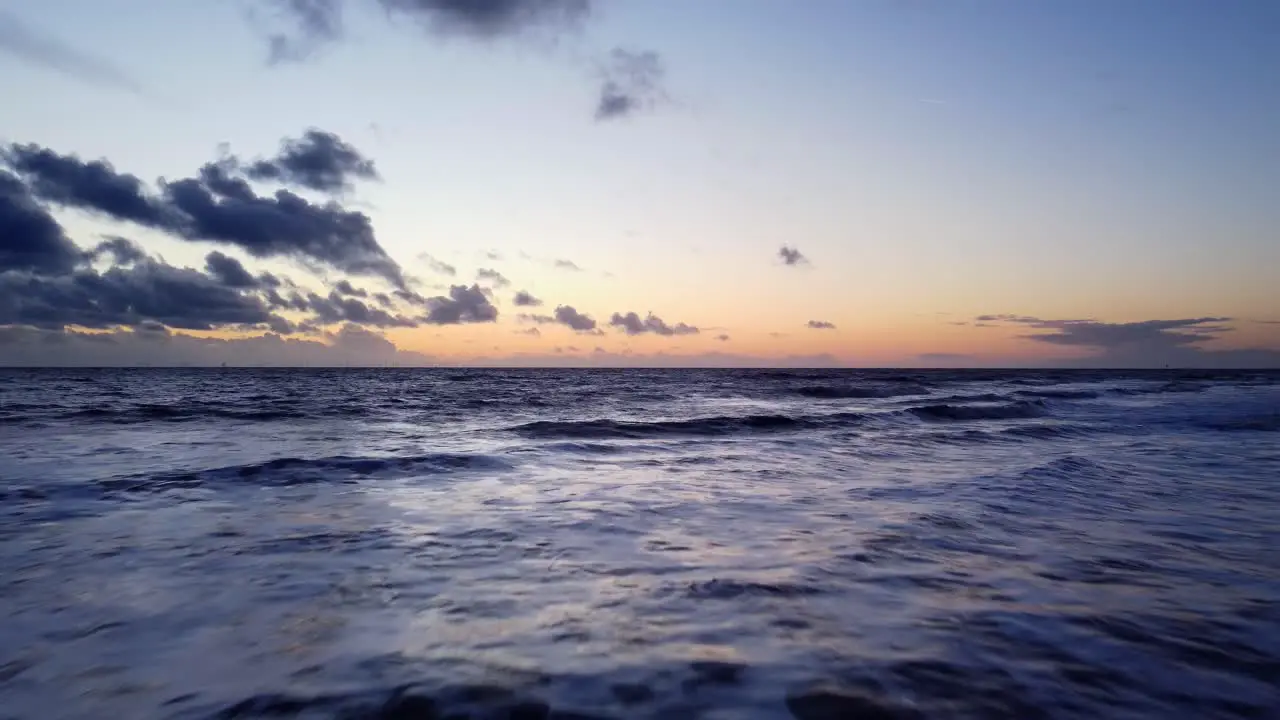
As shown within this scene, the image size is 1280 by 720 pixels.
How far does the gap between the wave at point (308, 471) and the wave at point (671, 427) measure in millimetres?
6003

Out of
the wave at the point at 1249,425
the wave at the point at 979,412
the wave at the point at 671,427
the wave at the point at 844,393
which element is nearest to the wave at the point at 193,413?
the wave at the point at 671,427

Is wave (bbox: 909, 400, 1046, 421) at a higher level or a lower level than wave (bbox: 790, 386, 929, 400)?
higher

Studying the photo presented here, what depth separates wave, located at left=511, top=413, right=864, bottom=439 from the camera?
2097 centimetres

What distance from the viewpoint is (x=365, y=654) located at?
4.37 metres

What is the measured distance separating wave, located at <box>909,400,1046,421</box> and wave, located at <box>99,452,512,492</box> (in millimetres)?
20469

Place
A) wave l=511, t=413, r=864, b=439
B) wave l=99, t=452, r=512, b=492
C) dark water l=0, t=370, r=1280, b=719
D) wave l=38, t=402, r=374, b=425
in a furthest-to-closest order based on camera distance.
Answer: wave l=38, t=402, r=374, b=425
wave l=511, t=413, r=864, b=439
wave l=99, t=452, r=512, b=492
dark water l=0, t=370, r=1280, b=719

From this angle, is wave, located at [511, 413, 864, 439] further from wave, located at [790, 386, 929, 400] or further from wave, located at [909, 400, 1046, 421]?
wave, located at [790, 386, 929, 400]

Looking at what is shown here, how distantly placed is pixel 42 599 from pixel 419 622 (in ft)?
11.2

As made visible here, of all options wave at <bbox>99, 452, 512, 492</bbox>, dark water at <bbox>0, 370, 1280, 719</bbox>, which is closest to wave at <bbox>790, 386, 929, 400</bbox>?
dark water at <bbox>0, 370, 1280, 719</bbox>

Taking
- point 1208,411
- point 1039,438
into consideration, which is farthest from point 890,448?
point 1208,411

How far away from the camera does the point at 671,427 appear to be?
2292cm

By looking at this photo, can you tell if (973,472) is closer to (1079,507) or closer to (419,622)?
(1079,507)

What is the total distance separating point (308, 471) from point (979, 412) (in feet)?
89.9

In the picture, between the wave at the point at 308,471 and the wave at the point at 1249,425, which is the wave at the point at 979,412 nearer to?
the wave at the point at 1249,425
